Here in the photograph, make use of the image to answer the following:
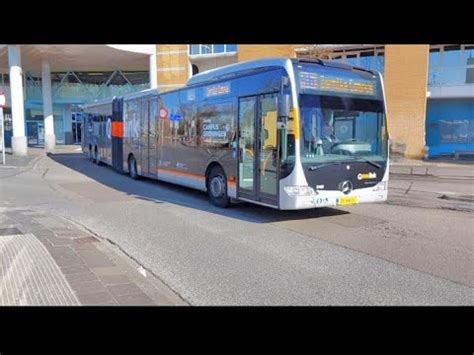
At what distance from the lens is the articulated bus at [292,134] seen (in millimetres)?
7082

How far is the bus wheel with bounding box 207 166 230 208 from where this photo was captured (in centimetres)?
886

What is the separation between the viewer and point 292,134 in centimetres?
699

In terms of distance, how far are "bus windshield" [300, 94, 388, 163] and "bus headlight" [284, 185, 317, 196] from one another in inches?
18.5

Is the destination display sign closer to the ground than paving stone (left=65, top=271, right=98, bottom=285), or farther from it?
farther from it

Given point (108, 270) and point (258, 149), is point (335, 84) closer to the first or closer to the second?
point (258, 149)

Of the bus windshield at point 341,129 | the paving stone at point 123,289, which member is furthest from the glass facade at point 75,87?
the paving stone at point 123,289

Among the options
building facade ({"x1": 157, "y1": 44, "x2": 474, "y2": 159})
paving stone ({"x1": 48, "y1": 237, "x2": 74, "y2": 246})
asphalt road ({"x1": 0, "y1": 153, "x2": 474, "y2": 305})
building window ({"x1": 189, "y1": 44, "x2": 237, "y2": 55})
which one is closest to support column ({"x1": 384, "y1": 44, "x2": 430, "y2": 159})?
building facade ({"x1": 157, "y1": 44, "x2": 474, "y2": 159})

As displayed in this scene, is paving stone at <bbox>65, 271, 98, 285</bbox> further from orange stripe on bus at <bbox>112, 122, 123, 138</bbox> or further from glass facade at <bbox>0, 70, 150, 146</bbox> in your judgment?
glass facade at <bbox>0, 70, 150, 146</bbox>

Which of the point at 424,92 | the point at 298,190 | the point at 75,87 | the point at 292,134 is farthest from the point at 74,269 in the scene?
the point at 75,87

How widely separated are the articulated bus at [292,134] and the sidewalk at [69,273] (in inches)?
124

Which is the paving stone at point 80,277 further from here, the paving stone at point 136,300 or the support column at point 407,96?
the support column at point 407,96

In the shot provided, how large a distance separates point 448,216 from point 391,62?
48.7ft
